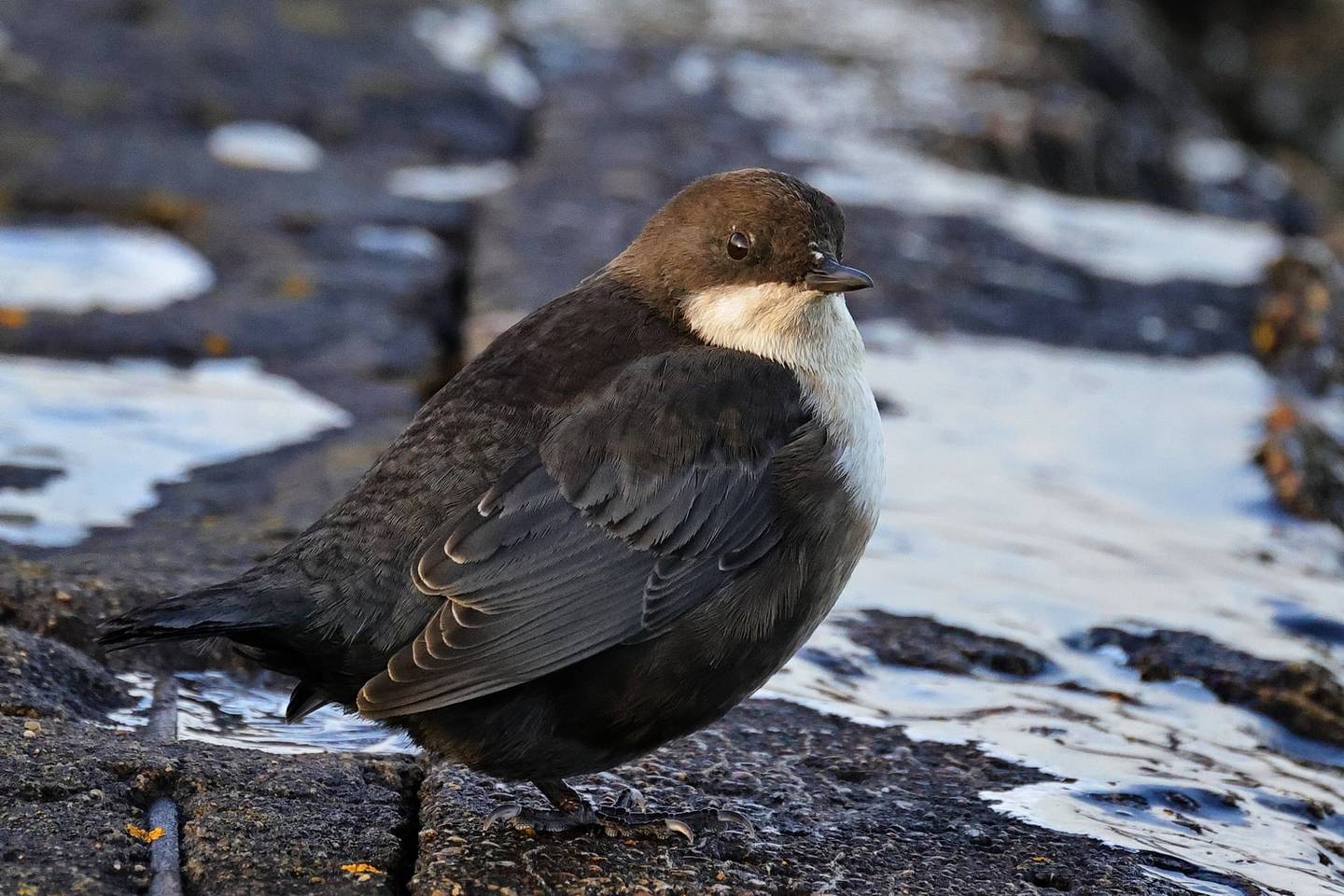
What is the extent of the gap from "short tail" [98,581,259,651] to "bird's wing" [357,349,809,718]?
24 cm

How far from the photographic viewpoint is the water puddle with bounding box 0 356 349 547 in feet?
13.8

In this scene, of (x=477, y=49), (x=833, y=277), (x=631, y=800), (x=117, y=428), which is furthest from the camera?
(x=477, y=49)

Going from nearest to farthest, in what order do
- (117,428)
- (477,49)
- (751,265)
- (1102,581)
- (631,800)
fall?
(631,800), (751,265), (1102,581), (117,428), (477,49)

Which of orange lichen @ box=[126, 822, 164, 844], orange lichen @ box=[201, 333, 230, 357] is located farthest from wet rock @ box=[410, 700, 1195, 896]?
orange lichen @ box=[201, 333, 230, 357]

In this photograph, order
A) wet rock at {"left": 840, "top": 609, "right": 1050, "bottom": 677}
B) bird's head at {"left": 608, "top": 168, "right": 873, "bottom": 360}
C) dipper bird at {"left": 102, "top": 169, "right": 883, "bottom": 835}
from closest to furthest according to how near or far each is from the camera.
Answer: dipper bird at {"left": 102, "top": 169, "right": 883, "bottom": 835} → bird's head at {"left": 608, "top": 168, "right": 873, "bottom": 360} → wet rock at {"left": 840, "top": 609, "right": 1050, "bottom": 677}

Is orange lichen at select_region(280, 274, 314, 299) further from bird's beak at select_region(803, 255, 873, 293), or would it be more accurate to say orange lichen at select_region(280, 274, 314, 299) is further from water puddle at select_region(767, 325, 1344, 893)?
bird's beak at select_region(803, 255, 873, 293)

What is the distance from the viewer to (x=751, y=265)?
3367 millimetres

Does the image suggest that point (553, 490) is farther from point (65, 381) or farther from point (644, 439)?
point (65, 381)

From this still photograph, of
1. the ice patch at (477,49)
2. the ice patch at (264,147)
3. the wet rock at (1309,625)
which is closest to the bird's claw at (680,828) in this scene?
the wet rock at (1309,625)

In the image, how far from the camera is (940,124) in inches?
331

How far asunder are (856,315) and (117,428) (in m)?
2.66

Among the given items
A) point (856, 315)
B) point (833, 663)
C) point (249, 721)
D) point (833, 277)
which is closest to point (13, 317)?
point (249, 721)

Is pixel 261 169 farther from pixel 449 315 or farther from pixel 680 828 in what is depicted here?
pixel 680 828

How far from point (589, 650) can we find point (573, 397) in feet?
1.55
